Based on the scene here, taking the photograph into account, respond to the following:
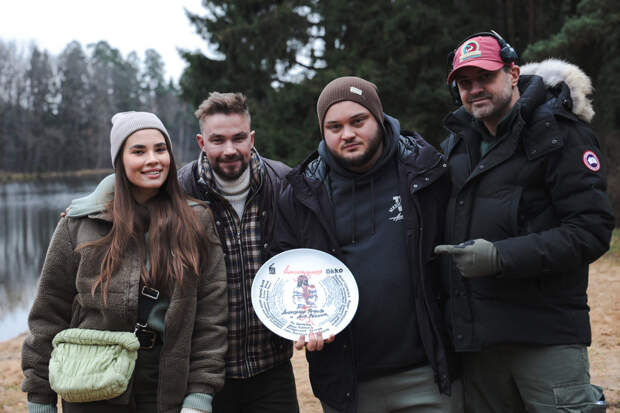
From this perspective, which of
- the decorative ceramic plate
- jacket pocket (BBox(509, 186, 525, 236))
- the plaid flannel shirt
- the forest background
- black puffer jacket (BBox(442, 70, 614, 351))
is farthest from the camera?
the forest background

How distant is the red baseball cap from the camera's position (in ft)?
8.91

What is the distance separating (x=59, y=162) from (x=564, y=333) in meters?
52.8

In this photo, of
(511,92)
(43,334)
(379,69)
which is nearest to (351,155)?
(511,92)

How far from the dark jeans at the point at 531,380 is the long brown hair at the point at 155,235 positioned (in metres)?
1.62

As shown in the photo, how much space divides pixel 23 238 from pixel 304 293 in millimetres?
23451

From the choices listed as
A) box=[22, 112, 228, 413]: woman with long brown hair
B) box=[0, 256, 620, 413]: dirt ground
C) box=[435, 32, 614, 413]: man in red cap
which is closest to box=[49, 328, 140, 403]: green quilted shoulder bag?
box=[22, 112, 228, 413]: woman with long brown hair

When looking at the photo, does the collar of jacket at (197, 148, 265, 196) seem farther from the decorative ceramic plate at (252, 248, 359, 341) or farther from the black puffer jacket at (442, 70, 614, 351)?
the black puffer jacket at (442, 70, 614, 351)

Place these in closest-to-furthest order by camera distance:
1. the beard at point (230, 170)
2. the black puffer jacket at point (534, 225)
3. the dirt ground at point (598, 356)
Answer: the black puffer jacket at point (534, 225) < the beard at point (230, 170) < the dirt ground at point (598, 356)

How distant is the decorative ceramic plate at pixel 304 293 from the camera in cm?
270

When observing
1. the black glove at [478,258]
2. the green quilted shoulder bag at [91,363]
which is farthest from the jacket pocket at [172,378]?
the black glove at [478,258]

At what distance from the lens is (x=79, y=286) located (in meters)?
2.59

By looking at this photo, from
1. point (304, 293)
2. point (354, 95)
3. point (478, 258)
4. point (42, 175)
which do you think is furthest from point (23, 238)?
point (42, 175)

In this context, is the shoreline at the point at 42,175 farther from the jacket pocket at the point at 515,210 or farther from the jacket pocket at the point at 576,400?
the jacket pocket at the point at 576,400

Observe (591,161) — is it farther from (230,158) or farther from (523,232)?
(230,158)
